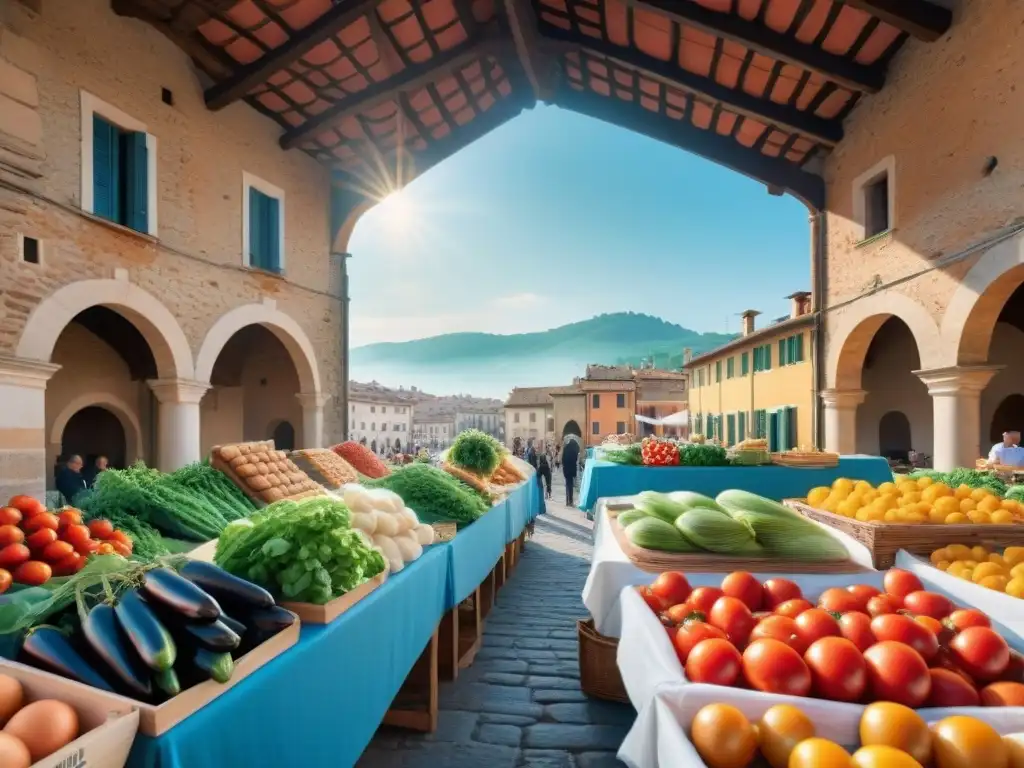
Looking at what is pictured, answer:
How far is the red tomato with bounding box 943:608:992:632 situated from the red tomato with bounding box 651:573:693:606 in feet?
3.03

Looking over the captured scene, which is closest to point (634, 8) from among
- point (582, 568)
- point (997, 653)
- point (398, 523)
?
point (582, 568)

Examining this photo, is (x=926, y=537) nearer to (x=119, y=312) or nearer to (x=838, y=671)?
(x=838, y=671)

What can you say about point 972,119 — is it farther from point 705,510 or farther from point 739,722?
point 739,722

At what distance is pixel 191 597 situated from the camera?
1.47 meters

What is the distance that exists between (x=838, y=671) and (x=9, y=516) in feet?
10.1

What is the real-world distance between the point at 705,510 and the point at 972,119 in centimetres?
791

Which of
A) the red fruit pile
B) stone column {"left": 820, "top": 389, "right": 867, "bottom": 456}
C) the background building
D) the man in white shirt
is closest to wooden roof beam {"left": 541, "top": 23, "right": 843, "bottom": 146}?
the background building

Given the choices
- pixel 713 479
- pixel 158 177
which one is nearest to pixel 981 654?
pixel 713 479

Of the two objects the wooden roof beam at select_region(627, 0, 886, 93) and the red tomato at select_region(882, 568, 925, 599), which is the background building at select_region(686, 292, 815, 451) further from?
the red tomato at select_region(882, 568, 925, 599)

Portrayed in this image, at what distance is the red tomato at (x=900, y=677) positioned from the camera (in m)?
1.56

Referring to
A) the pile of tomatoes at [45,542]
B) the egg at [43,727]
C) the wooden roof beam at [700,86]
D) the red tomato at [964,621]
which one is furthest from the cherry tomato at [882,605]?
the wooden roof beam at [700,86]

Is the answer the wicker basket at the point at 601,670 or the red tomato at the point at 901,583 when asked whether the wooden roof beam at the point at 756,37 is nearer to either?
the red tomato at the point at 901,583

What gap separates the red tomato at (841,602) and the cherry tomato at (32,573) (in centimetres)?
294

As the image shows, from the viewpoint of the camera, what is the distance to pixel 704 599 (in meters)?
2.31
